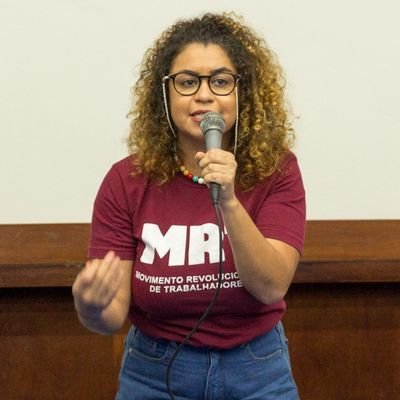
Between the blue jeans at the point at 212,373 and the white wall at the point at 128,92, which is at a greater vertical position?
the white wall at the point at 128,92

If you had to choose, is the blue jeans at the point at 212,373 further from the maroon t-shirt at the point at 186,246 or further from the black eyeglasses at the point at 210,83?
the black eyeglasses at the point at 210,83

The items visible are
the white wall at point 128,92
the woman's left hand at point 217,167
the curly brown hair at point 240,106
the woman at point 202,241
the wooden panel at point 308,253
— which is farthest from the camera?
the white wall at point 128,92

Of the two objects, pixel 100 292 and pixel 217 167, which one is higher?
pixel 217 167

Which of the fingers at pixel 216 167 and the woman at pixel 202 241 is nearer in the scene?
the fingers at pixel 216 167

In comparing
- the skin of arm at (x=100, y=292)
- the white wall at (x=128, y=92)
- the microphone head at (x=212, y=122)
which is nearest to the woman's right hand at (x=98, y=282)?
the skin of arm at (x=100, y=292)

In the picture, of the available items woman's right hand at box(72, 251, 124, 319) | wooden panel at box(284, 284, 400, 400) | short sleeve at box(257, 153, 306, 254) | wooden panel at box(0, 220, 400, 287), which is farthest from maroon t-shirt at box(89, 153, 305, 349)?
wooden panel at box(284, 284, 400, 400)

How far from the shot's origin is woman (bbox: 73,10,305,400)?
1396 mm

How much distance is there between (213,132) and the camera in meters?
1.28

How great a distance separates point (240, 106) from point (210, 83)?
0.10m

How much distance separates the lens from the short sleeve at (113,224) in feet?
4.85

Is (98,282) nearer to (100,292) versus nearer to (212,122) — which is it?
(100,292)

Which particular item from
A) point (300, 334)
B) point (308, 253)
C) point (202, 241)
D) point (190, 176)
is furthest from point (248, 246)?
point (300, 334)

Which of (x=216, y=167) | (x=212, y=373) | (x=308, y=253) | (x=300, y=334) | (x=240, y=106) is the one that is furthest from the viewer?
(x=300, y=334)

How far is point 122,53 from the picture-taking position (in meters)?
2.19
